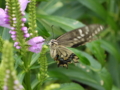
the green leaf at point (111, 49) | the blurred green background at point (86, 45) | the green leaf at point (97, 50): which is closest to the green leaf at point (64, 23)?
the blurred green background at point (86, 45)

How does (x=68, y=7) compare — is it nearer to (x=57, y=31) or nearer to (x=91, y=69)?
(x=57, y=31)

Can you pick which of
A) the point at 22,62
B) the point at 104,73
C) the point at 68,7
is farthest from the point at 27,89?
the point at 68,7

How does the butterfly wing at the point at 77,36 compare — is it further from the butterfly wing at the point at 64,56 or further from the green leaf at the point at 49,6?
the green leaf at the point at 49,6

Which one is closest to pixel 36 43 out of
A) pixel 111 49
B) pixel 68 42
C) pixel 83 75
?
pixel 68 42

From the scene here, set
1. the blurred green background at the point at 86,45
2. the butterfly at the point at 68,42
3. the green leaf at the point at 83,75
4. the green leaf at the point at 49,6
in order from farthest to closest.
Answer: the green leaf at the point at 49,6
the green leaf at the point at 83,75
the blurred green background at the point at 86,45
the butterfly at the point at 68,42

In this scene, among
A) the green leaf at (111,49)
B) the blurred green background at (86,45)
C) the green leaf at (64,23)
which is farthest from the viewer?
the green leaf at (111,49)

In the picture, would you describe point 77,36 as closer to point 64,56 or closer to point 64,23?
point 64,56
